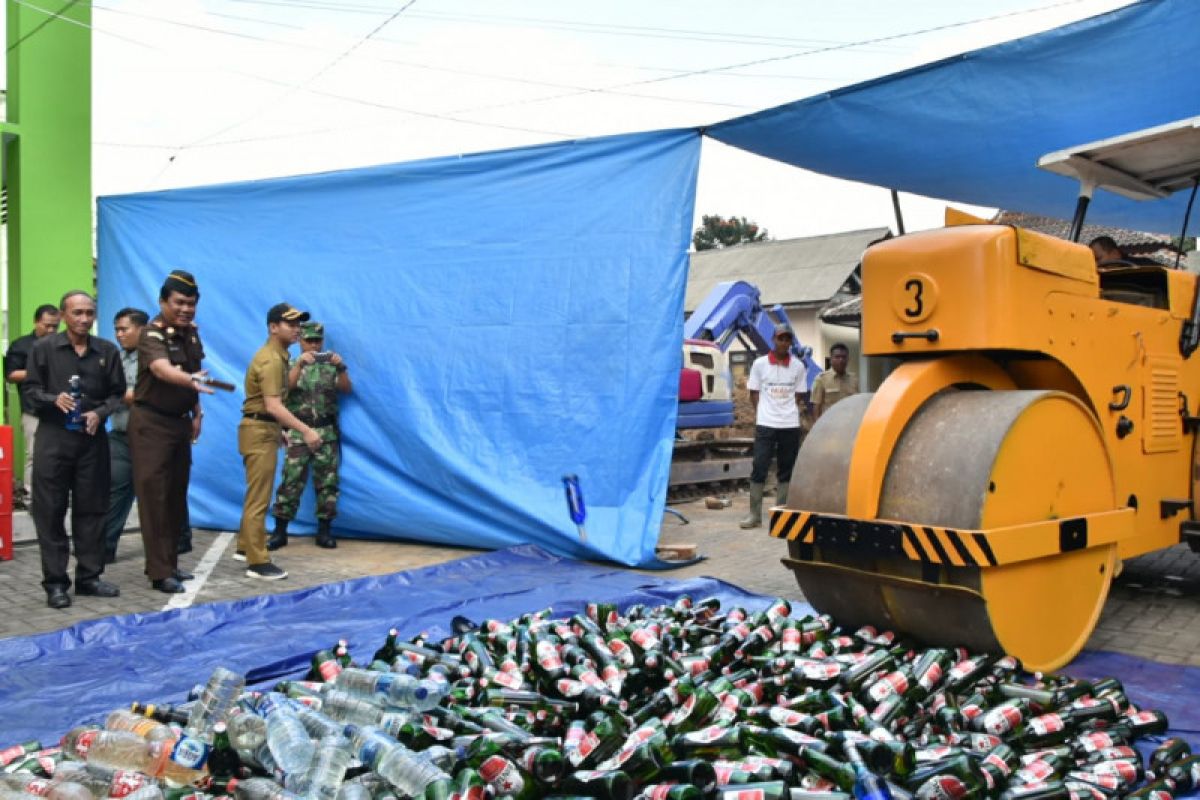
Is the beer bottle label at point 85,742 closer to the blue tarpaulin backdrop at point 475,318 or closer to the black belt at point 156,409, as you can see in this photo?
the black belt at point 156,409

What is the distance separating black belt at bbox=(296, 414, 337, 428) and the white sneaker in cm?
153

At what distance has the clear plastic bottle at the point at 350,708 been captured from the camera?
3.35 m

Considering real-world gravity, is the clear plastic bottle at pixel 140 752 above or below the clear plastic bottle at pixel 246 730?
below

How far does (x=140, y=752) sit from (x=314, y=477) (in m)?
5.10

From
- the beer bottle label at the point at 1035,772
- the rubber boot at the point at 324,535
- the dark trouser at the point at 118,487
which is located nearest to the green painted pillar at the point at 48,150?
the dark trouser at the point at 118,487

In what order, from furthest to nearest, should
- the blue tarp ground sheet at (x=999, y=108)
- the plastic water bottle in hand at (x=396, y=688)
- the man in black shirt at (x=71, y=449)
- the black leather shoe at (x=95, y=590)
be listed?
the black leather shoe at (x=95, y=590) < the man in black shirt at (x=71, y=449) < the blue tarp ground sheet at (x=999, y=108) < the plastic water bottle in hand at (x=396, y=688)

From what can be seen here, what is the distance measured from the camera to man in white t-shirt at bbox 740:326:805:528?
874 cm

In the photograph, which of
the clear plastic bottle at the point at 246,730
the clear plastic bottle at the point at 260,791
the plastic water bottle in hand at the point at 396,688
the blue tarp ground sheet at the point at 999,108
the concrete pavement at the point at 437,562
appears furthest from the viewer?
the blue tarp ground sheet at the point at 999,108

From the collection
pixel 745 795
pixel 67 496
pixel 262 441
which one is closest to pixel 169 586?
pixel 67 496

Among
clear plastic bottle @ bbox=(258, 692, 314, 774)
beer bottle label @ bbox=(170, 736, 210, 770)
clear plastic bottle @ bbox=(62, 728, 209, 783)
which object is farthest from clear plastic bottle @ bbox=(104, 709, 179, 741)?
clear plastic bottle @ bbox=(258, 692, 314, 774)

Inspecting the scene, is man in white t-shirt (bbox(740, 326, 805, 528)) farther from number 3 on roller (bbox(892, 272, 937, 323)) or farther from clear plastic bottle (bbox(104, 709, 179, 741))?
clear plastic bottle (bbox(104, 709, 179, 741))

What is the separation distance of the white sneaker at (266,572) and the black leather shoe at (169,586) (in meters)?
0.56

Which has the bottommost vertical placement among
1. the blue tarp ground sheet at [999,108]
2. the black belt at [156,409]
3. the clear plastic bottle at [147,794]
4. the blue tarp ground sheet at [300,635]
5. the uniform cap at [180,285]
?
the blue tarp ground sheet at [300,635]

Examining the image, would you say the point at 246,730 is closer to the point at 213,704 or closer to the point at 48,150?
the point at 213,704
